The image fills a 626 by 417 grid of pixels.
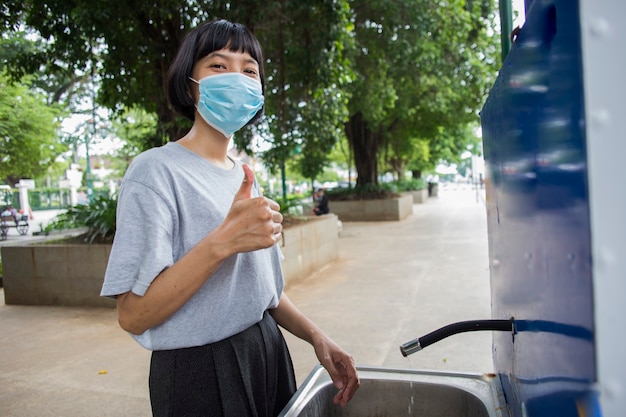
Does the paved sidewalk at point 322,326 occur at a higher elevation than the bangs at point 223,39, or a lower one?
lower

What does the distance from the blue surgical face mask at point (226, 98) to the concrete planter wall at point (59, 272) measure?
4.51 m

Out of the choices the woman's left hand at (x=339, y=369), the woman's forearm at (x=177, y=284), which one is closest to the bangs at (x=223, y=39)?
the woman's forearm at (x=177, y=284)

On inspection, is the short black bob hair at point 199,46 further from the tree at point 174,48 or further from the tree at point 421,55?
the tree at point 421,55

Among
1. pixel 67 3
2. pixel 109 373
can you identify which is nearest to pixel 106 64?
pixel 67 3

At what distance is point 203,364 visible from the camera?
117cm

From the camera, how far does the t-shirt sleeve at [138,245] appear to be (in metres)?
1.02

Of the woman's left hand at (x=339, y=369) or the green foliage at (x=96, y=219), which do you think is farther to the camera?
the green foliage at (x=96, y=219)

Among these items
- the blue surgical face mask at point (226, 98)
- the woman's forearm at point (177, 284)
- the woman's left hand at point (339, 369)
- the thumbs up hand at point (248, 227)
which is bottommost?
the woman's left hand at point (339, 369)

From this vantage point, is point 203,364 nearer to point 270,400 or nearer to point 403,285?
point 270,400

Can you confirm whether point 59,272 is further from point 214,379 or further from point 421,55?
point 421,55

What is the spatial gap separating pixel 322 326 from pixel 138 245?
3.67 meters

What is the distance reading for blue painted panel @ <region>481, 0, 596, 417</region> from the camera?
466mm

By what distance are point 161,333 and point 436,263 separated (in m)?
6.70

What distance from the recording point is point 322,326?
4504mm
